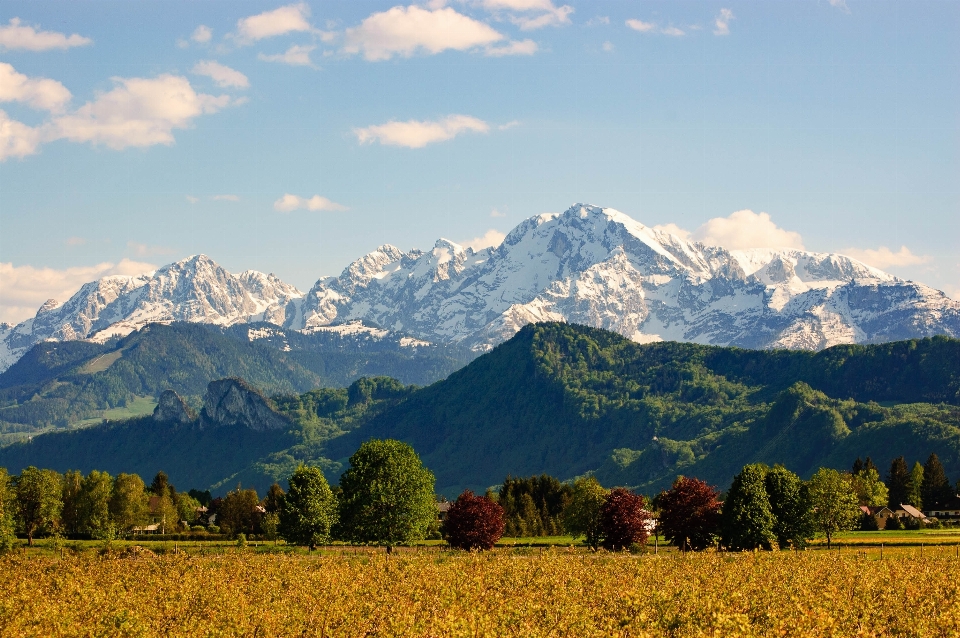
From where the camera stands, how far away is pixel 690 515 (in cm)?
11844

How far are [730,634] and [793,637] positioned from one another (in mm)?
4457

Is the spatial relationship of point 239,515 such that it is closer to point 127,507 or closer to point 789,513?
point 127,507

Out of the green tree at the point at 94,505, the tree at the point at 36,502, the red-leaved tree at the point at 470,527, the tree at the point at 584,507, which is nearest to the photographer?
the red-leaved tree at the point at 470,527

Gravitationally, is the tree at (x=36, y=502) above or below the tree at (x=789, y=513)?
above

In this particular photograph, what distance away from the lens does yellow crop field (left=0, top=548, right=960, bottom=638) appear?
59562 millimetres

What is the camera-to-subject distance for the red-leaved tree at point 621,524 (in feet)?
398

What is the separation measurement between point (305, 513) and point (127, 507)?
67.7 metres

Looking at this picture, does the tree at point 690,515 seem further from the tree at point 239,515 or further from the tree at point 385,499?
the tree at point 239,515

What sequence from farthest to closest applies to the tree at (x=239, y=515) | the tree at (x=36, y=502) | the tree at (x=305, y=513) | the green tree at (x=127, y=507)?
the green tree at (x=127, y=507) → the tree at (x=239, y=515) → the tree at (x=36, y=502) → the tree at (x=305, y=513)

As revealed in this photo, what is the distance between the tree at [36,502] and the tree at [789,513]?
326 feet

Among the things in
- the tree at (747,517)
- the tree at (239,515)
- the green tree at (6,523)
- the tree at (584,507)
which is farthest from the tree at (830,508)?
the tree at (239,515)

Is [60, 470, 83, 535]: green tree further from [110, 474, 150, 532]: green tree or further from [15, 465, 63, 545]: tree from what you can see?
[15, 465, 63, 545]: tree

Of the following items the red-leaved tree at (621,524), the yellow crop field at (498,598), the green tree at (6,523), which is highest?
the green tree at (6,523)

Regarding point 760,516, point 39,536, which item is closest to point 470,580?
point 760,516
